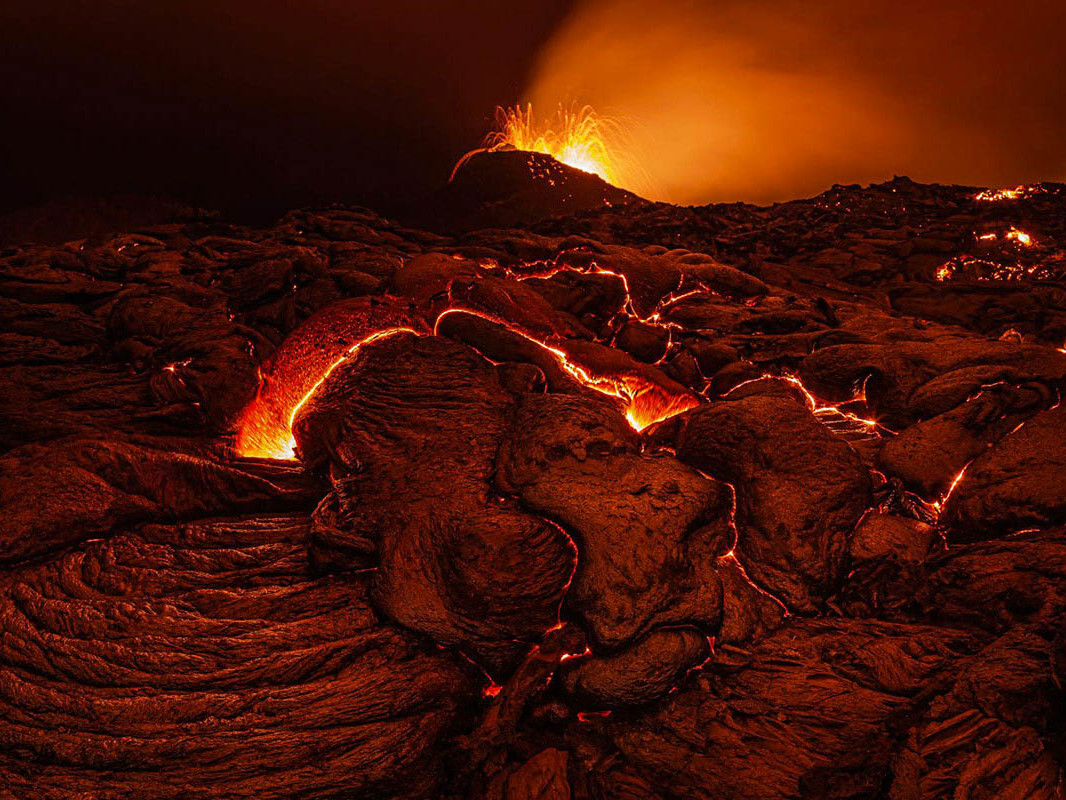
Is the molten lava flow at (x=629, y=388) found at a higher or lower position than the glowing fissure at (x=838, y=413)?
lower

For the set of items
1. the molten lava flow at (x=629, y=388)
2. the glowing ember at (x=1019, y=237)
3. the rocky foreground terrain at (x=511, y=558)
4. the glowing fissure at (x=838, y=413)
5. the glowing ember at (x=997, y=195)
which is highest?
the glowing ember at (x=997, y=195)

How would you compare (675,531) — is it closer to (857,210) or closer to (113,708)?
(113,708)

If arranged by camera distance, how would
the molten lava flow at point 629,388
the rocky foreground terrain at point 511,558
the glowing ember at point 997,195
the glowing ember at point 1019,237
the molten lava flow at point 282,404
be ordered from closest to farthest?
1. the rocky foreground terrain at point 511,558
2. the molten lava flow at point 282,404
3. the molten lava flow at point 629,388
4. the glowing ember at point 1019,237
5. the glowing ember at point 997,195

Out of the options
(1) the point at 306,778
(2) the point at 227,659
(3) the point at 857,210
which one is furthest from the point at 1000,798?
(3) the point at 857,210

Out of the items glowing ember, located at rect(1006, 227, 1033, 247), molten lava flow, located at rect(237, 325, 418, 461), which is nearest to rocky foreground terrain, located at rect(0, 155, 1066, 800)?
molten lava flow, located at rect(237, 325, 418, 461)

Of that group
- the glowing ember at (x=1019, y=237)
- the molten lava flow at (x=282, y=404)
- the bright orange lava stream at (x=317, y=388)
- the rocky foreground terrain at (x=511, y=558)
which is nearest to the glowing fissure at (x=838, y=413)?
the rocky foreground terrain at (x=511, y=558)

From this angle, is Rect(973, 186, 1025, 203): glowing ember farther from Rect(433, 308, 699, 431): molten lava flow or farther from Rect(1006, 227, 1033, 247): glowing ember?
Rect(433, 308, 699, 431): molten lava flow

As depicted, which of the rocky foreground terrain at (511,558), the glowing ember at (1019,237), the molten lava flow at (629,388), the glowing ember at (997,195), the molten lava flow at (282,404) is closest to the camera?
the rocky foreground terrain at (511,558)

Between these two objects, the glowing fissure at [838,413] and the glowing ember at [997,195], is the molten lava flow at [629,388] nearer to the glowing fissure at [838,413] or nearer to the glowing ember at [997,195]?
the glowing fissure at [838,413]

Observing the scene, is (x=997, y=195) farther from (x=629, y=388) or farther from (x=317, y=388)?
(x=317, y=388)
